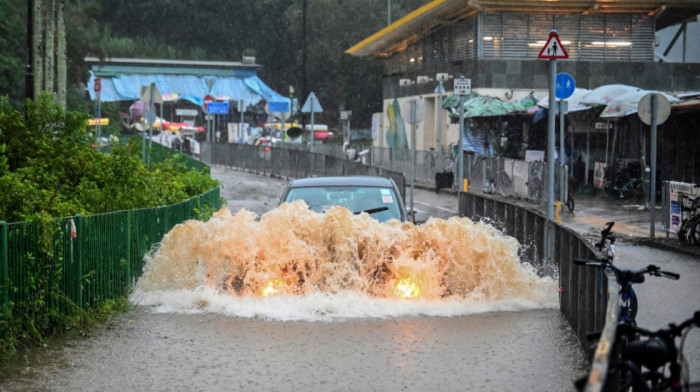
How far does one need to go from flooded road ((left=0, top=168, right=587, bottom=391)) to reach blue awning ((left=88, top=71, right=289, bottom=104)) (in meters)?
77.7

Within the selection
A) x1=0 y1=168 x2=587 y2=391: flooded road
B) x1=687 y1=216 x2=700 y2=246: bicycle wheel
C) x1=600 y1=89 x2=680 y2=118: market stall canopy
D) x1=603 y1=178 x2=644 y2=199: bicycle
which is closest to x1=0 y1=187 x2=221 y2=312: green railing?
x1=0 y1=168 x2=587 y2=391: flooded road

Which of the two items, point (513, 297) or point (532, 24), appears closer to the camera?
point (513, 297)

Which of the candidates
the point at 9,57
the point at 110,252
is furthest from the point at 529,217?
the point at 9,57

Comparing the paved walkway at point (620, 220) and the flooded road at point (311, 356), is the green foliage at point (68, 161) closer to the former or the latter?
the flooded road at point (311, 356)

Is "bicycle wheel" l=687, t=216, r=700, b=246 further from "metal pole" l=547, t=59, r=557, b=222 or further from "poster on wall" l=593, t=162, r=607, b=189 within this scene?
"poster on wall" l=593, t=162, r=607, b=189

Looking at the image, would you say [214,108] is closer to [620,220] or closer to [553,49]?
[620,220]

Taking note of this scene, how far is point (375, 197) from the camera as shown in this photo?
46.5 ft

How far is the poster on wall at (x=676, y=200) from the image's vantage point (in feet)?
67.6

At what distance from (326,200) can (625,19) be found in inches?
1442

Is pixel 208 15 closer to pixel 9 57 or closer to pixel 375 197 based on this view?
pixel 9 57

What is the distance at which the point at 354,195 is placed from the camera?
14258 millimetres

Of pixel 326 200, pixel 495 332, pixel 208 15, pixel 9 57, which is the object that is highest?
pixel 208 15

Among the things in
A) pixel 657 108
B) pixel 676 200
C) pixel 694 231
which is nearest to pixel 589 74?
pixel 657 108

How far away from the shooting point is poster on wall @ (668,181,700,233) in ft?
67.6
